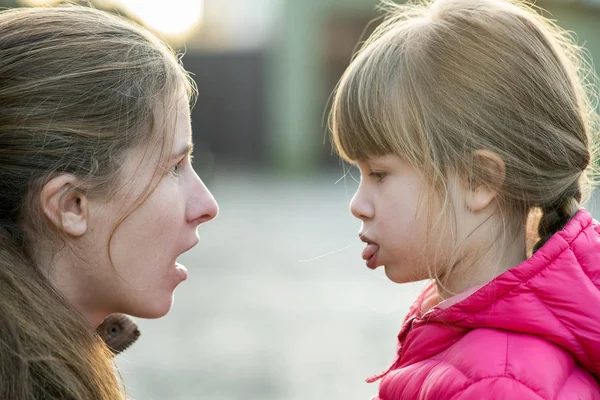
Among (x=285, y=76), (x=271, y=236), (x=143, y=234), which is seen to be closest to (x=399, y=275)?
(x=143, y=234)

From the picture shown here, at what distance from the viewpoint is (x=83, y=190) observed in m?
1.84

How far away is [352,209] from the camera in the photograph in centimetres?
205

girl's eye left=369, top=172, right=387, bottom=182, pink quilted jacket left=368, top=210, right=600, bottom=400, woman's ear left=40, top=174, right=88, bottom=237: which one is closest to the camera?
pink quilted jacket left=368, top=210, right=600, bottom=400

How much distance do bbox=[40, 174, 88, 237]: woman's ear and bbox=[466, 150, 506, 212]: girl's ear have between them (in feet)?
2.71

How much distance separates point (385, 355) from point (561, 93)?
12.3 ft

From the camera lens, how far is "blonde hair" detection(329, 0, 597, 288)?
1880mm

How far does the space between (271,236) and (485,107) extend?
867 centimetres

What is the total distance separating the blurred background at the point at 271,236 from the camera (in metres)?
5.13

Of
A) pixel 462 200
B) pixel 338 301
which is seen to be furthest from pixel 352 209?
pixel 338 301

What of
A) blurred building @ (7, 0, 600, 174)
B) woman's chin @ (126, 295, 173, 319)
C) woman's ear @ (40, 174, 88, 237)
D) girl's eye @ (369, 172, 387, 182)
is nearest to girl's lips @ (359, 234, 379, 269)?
girl's eye @ (369, 172, 387, 182)

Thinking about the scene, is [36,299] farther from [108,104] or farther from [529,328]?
[529,328]

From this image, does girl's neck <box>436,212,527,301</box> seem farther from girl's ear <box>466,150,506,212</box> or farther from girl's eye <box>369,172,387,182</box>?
girl's eye <box>369,172,387,182</box>

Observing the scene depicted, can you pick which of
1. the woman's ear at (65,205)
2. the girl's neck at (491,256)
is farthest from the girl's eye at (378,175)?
the woman's ear at (65,205)

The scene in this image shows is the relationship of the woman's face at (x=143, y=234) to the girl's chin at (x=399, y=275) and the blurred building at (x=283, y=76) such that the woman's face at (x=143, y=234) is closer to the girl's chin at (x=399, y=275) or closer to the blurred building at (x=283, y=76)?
the girl's chin at (x=399, y=275)
